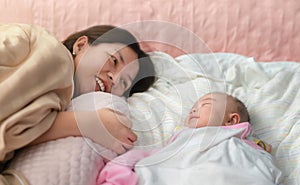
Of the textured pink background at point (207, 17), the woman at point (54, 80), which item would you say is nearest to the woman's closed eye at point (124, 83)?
the woman at point (54, 80)

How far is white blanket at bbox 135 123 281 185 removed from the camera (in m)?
0.99

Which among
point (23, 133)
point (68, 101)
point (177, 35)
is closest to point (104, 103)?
point (68, 101)

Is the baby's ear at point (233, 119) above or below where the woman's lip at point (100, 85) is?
below

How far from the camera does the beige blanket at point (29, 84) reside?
95cm

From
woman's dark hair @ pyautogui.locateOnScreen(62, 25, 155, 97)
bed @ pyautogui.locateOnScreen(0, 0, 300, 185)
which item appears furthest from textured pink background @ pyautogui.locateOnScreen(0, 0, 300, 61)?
woman's dark hair @ pyautogui.locateOnScreen(62, 25, 155, 97)

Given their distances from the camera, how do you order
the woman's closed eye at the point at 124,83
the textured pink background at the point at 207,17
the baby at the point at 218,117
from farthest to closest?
Result: the textured pink background at the point at 207,17 < the woman's closed eye at the point at 124,83 < the baby at the point at 218,117

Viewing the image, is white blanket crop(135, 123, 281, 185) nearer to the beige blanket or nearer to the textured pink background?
the beige blanket

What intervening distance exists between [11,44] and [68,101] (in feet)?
0.57

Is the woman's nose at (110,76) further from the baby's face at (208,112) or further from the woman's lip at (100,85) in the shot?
the baby's face at (208,112)

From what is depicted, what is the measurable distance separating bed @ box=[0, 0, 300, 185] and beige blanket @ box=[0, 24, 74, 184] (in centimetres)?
22

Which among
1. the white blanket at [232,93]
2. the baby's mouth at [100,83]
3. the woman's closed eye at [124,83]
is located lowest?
the white blanket at [232,93]

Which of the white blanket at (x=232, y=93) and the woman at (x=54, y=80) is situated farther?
the white blanket at (x=232, y=93)

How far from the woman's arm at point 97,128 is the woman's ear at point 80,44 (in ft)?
0.85

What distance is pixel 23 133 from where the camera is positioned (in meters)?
0.97
